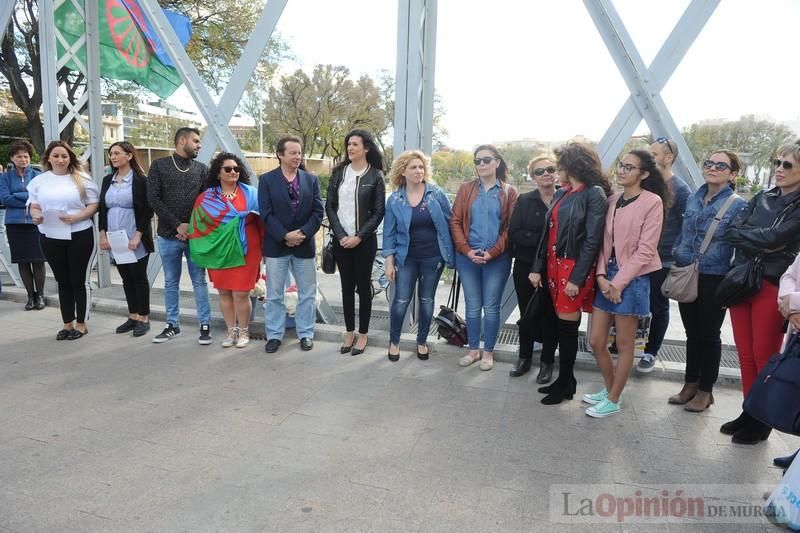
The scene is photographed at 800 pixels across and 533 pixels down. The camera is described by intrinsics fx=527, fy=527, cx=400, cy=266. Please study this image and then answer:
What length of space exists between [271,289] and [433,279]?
1.49 metres

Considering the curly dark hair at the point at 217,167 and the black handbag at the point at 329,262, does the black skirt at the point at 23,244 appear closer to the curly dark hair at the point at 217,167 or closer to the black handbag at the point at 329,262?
the curly dark hair at the point at 217,167

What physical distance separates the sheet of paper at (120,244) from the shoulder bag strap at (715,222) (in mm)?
4767

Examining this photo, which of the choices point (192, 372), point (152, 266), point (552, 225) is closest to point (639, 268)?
point (552, 225)

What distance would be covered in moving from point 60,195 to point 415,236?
329 cm

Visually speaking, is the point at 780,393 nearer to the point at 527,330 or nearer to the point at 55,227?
the point at 527,330

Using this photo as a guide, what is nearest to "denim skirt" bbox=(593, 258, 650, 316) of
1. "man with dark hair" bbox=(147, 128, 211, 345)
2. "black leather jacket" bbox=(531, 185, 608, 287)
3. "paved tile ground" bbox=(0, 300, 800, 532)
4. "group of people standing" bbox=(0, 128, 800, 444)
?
"group of people standing" bbox=(0, 128, 800, 444)

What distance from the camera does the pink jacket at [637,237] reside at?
3209 mm

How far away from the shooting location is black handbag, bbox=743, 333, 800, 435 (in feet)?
7.98

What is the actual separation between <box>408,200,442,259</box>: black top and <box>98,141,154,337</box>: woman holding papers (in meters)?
2.62

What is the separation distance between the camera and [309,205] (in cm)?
463

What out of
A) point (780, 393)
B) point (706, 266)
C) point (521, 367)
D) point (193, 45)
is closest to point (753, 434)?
point (780, 393)

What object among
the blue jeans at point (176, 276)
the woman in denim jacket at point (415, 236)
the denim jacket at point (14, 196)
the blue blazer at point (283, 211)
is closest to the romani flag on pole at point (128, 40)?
the denim jacket at point (14, 196)

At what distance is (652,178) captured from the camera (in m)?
3.37

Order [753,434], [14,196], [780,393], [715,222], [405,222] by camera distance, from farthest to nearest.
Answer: [14,196] < [405,222] < [715,222] < [753,434] < [780,393]
